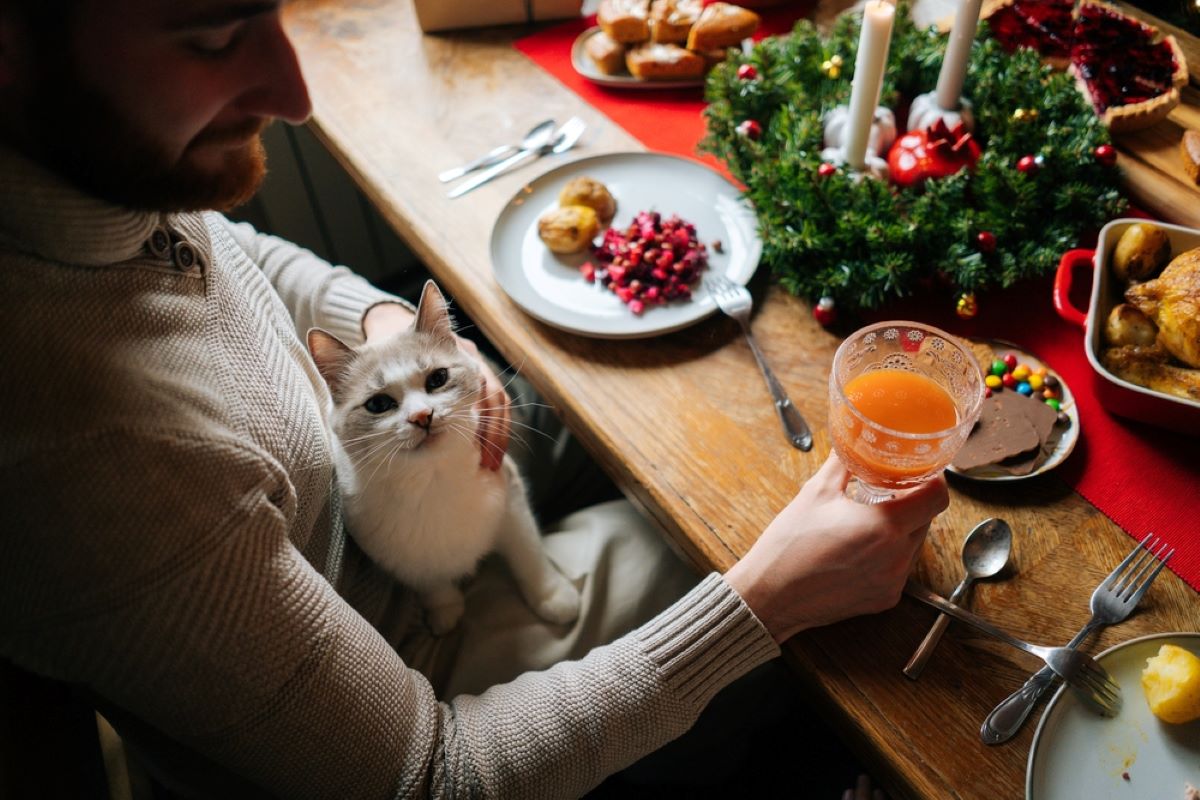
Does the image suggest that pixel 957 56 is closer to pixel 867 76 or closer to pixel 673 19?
pixel 867 76

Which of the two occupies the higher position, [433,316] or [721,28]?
[721,28]

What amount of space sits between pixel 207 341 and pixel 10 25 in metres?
0.30

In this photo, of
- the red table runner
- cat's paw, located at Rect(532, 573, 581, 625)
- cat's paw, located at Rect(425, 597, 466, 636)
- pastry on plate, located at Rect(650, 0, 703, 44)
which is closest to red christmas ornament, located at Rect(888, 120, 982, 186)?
the red table runner

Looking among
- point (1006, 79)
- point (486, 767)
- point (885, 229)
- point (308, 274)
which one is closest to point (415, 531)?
point (486, 767)

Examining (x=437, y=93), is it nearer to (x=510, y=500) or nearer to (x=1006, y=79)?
(x=510, y=500)

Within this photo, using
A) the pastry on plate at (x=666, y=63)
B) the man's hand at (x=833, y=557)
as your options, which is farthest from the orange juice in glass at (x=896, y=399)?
the pastry on plate at (x=666, y=63)

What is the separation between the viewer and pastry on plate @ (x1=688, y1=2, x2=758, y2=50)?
4.49 feet

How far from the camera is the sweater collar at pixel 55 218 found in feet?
1.96

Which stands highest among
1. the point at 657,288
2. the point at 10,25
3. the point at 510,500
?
the point at 10,25

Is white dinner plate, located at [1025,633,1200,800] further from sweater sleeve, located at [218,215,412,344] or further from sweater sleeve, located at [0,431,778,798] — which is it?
sweater sleeve, located at [218,215,412,344]

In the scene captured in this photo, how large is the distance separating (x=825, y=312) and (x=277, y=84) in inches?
27.4

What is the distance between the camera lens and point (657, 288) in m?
1.04

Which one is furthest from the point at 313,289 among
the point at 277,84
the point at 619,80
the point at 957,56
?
the point at 957,56

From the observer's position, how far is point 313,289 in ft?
4.07
